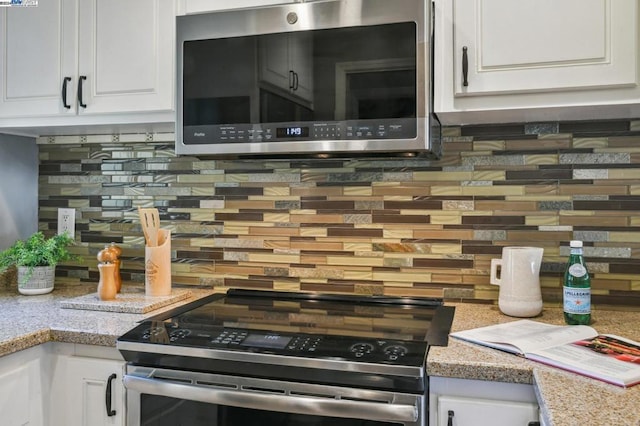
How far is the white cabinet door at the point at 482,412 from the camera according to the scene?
114cm

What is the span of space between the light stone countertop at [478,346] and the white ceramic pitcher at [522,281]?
1.7 inches

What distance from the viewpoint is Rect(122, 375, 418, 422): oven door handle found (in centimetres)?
115

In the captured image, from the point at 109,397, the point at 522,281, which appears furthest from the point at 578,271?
the point at 109,397

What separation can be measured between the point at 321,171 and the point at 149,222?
2.09 feet

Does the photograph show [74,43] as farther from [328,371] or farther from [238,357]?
[328,371]

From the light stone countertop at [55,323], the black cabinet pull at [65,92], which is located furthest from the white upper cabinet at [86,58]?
the light stone countertop at [55,323]

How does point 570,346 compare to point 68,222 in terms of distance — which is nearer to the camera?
point 570,346

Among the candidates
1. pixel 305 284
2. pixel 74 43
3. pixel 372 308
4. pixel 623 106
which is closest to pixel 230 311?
pixel 305 284

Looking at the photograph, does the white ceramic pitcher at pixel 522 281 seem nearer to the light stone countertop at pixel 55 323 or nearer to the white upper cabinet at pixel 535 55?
the white upper cabinet at pixel 535 55

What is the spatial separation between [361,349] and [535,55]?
Answer: 91 centimetres

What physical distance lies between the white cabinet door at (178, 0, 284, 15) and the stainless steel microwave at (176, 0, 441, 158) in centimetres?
9

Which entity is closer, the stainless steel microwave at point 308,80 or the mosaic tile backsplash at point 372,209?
the stainless steel microwave at point 308,80

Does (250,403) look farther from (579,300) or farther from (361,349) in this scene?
(579,300)

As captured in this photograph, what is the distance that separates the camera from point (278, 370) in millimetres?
1223
